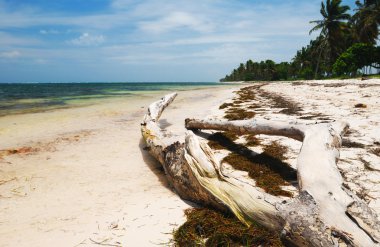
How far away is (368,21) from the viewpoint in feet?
120

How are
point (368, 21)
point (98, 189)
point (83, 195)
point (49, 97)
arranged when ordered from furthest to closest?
1. point (368, 21)
2. point (49, 97)
3. point (98, 189)
4. point (83, 195)

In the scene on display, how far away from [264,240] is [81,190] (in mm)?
2549

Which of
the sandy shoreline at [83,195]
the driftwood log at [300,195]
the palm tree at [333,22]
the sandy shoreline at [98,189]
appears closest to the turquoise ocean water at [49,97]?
the sandy shoreline at [83,195]

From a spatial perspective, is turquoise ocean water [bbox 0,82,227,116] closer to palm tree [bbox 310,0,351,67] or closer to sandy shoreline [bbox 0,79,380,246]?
sandy shoreline [bbox 0,79,380,246]

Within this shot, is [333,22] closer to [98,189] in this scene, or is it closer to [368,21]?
[368,21]

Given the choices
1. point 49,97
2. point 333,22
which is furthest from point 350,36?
point 49,97

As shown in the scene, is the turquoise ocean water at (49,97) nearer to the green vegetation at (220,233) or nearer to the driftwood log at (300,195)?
the driftwood log at (300,195)

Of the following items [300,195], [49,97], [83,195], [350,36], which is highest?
[350,36]

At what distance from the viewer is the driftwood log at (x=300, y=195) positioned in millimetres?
1876

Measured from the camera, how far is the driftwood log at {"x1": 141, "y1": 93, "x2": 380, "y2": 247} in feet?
6.15

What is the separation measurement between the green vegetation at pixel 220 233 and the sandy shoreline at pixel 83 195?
187 mm

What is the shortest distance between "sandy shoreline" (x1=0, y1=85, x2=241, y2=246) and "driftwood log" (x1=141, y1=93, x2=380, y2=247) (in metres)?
0.40

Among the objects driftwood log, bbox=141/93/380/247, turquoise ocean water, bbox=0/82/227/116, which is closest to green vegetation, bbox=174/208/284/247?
driftwood log, bbox=141/93/380/247

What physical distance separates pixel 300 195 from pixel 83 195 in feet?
8.74
